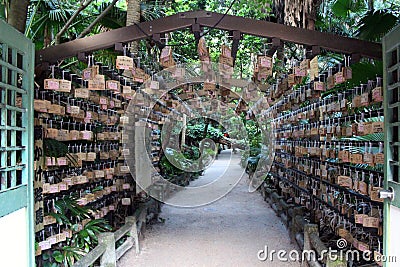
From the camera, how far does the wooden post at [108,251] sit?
3463 millimetres

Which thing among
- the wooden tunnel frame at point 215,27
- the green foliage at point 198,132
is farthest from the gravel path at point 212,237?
the green foliage at point 198,132

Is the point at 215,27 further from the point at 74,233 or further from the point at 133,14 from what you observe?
the point at 74,233

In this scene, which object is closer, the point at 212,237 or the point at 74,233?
the point at 74,233

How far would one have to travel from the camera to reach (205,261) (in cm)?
409

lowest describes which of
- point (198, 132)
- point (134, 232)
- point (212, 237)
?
point (212, 237)

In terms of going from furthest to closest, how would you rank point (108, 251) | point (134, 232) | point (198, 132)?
point (198, 132)
point (134, 232)
point (108, 251)

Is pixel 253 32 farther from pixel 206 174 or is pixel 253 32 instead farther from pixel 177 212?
pixel 206 174

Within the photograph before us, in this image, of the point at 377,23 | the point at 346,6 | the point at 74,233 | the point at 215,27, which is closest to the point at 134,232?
the point at 74,233

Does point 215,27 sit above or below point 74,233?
above

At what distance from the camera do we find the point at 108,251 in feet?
11.5

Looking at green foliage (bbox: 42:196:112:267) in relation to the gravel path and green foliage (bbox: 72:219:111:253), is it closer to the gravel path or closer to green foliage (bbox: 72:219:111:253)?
green foliage (bbox: 72:219:111:253)

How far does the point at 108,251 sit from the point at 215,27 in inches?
87.4

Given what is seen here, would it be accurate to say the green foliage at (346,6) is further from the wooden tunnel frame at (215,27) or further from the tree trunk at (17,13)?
the tree trunk at (17,13)

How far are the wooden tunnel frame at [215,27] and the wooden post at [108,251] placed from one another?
1627 millimetres
